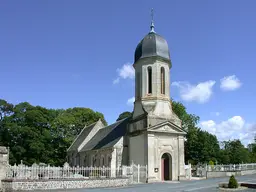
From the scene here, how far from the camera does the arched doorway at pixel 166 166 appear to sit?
3273cm

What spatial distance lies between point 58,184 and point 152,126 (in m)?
11.9

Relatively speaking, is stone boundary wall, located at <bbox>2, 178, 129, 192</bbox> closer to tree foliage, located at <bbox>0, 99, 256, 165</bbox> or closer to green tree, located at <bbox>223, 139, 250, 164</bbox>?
tree foliage, located at <bbox>0, 99, 256, 165</bbox>

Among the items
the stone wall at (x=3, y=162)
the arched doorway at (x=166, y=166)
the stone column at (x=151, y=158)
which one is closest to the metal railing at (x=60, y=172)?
the stone column at (x=151, y=158)

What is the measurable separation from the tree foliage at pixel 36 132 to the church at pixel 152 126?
21.0m

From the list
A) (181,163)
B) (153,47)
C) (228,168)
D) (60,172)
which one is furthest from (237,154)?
(60,172)

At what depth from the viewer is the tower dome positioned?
34.4 m

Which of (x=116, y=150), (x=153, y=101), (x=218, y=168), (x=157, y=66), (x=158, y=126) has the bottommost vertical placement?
(x=218, y=168)

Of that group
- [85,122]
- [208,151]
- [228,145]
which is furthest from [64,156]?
[228,145]

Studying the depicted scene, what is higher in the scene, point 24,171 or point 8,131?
point 8,131

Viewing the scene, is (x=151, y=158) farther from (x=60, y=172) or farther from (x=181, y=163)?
(x=60, y=172)

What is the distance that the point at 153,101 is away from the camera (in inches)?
1314

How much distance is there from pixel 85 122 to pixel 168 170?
→ 32.9 metres

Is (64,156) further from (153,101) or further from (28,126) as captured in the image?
(153,101)

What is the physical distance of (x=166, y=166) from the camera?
33125 millimetres
